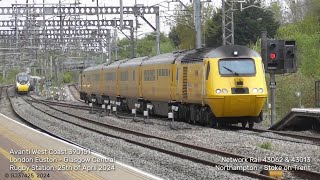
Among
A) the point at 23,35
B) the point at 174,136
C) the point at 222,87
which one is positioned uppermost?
the point at 23,35

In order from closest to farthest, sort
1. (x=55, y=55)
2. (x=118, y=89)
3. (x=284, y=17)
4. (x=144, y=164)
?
(x=144, y=164) < (x=118, y=89) < (x=55, y=55) < (x=284, y=17)

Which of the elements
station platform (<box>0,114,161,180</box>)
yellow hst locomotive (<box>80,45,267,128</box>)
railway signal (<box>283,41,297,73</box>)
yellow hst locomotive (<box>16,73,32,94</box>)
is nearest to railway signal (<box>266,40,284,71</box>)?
railway signal (<box>283,41,297,73</box>)

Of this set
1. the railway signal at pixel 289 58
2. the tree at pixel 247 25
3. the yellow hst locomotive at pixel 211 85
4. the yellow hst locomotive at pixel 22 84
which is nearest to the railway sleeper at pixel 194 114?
the yellow hst locomotive at pixel 211 85

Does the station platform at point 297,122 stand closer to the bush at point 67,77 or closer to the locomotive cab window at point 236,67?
the locomotive cab window at point 236,67

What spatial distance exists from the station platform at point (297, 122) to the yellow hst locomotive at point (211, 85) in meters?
0.93

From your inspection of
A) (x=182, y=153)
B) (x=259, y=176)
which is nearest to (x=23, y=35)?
(x=182, y=153)

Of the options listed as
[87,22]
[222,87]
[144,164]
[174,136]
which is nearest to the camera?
[144,164]

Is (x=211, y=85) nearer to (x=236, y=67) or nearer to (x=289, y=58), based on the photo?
(x=236, y=67)

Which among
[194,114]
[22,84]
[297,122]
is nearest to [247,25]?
[22,84]

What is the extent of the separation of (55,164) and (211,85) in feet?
Answer: 38.4

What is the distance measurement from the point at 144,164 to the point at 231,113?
9.39 metres

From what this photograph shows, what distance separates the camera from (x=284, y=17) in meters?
84.9

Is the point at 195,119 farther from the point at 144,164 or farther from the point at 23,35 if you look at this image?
the point at 23,35

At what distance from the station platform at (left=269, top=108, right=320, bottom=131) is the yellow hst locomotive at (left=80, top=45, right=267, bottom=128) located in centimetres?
93
